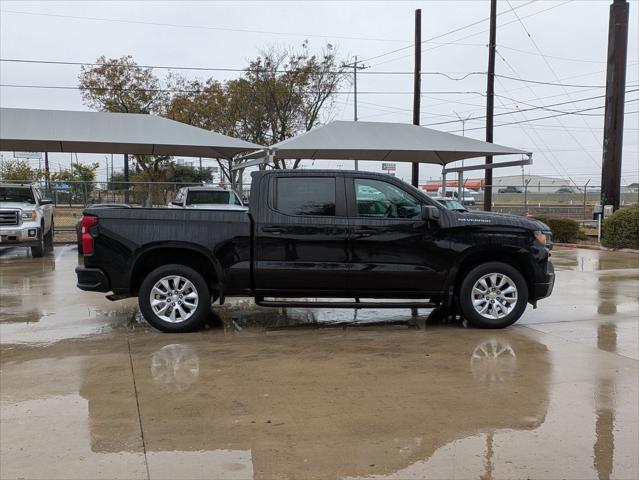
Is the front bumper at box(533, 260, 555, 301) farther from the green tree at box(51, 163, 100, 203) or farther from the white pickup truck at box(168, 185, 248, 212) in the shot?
the green tree at box(51, 163, 100, 203)

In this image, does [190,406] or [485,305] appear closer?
[190,406]

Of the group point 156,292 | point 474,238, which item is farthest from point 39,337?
point 474,238

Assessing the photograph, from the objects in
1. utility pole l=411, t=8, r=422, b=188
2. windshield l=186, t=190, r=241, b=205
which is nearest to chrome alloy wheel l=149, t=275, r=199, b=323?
windshield l=186, t=190, r=241, b=205

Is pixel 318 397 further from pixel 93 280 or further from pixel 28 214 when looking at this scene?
pixel 28 214

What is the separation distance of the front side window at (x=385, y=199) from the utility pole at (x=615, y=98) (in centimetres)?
1443

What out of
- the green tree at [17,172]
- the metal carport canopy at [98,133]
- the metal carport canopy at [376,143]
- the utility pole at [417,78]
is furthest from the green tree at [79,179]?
the utility pole at [417,78]

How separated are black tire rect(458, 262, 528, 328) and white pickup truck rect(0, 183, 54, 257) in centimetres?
1159

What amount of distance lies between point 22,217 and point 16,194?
1.35m

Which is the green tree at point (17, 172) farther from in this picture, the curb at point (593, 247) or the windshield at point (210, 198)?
the curb at point (593, 247)

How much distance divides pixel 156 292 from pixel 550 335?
4.65m

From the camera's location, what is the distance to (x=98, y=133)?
1767cm

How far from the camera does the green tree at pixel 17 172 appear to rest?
3605 centimetres

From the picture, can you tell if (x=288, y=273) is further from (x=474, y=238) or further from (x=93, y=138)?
(x=93, y=138)

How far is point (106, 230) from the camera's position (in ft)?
22.5
